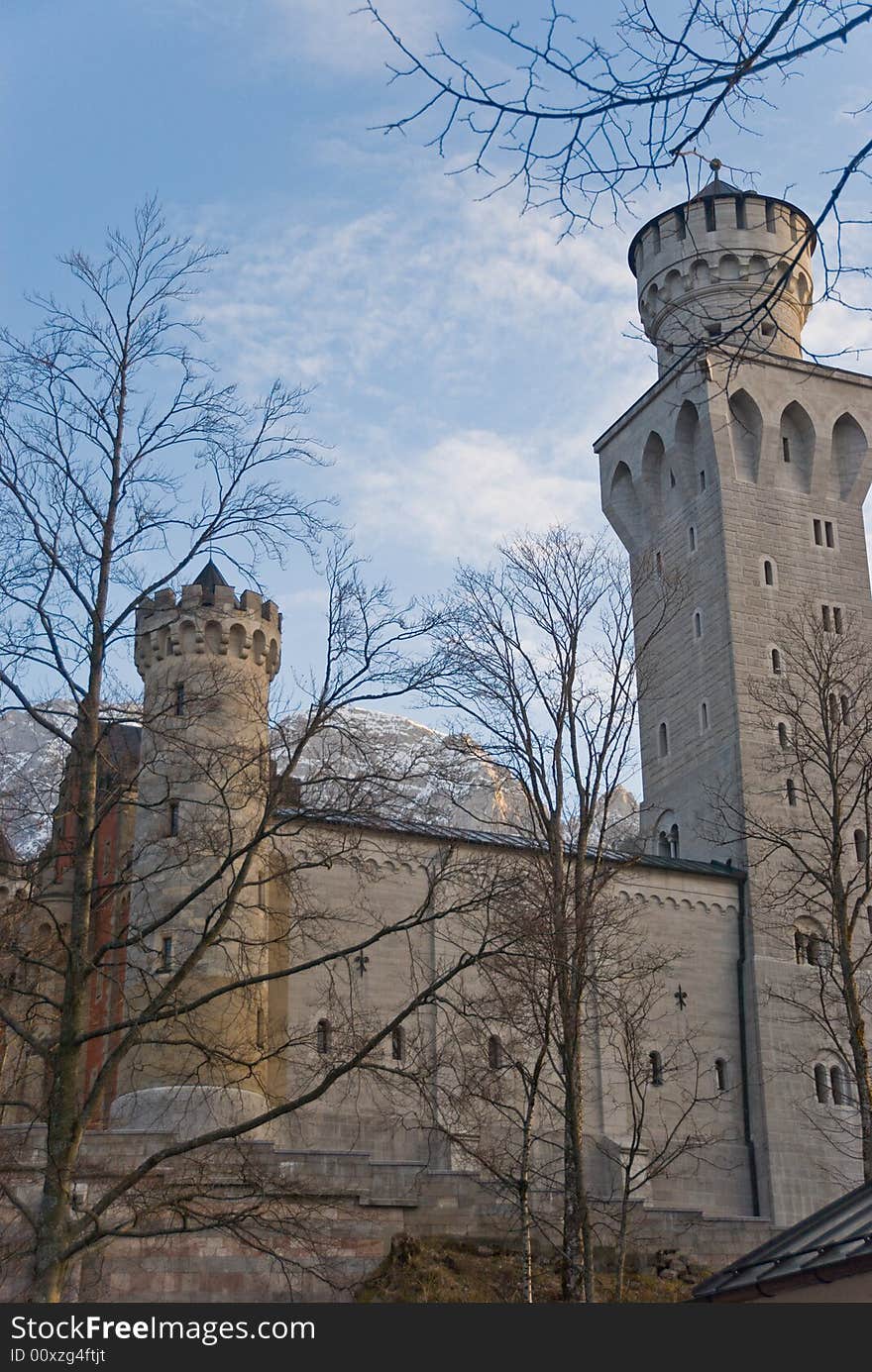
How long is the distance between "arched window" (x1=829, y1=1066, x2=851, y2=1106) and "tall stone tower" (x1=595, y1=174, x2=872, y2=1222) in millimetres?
2675

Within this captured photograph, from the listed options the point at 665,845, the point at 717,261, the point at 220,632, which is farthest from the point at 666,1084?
the point at 717,261

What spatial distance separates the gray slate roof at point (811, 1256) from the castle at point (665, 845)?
5708 millimetres

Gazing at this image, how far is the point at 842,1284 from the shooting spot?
11805mm

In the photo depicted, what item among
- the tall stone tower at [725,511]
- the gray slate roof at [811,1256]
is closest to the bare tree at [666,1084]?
the tall stone tower at [725,511]

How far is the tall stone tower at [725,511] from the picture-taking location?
40156 millimetres

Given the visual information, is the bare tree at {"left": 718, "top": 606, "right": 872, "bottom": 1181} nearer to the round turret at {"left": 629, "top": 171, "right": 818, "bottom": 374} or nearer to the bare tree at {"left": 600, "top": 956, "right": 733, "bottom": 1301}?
the bare tree at {"left": 600, "top": 956, "right": 733, "bottom": 1301}

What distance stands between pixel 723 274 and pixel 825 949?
60.7 feet

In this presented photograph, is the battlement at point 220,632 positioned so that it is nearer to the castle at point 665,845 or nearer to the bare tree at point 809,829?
the castle at point 665,845

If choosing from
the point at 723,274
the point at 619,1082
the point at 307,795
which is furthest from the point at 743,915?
the point at 307,795

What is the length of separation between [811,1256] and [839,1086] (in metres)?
25.4

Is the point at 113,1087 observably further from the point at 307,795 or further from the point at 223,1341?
the point at 223,1341

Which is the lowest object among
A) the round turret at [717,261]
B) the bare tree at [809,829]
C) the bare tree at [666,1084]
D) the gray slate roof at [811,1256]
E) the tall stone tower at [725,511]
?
the gray slate roof at [811,1256]

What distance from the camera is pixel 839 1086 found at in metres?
36.7

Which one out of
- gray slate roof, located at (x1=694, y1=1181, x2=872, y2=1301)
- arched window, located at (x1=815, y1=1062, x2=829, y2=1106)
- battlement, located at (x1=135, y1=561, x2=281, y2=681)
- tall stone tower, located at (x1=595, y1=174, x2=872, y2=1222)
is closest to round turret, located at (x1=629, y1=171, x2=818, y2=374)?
tall stone tower, located at (x1=595, y1=174, x2=872, y2=1222)
